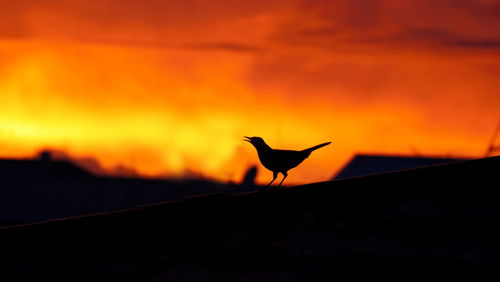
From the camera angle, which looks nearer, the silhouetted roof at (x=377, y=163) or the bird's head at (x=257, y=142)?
the bird's head at (x=257, y=142)

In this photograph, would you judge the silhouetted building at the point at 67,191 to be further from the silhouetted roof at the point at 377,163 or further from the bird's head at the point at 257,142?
the bird's head at the point at 257,142

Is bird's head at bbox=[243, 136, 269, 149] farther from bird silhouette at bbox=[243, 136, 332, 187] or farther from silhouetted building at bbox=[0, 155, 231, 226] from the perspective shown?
silhouetted building at bbox=[0, 155, 231, 226]

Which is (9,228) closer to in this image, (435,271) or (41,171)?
(435,271)

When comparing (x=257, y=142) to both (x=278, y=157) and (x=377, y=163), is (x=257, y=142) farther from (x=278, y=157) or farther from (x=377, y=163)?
(x=377, y=163)

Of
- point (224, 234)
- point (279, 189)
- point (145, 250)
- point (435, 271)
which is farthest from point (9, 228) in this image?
point (435, 271)

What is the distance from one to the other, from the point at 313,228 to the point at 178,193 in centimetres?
4923

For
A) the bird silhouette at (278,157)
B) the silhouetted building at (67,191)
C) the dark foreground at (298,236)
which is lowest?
the dark foreground at (298,236)

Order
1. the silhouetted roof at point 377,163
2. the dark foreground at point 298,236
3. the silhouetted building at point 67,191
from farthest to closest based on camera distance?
the silhouetted roof at point 377,163 < the silhouetted building at point 67,191 < the dark foreground at point 298,236

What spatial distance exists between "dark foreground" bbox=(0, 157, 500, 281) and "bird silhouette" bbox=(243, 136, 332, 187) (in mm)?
2783

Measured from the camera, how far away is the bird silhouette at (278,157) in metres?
7.79

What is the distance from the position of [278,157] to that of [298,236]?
3.34 m

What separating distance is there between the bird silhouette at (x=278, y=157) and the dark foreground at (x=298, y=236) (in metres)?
2.78

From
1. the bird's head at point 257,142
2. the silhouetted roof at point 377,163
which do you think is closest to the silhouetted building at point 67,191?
the silhouetted roof at point 377,163

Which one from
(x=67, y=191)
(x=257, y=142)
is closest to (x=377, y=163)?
(x=67, y=191)
